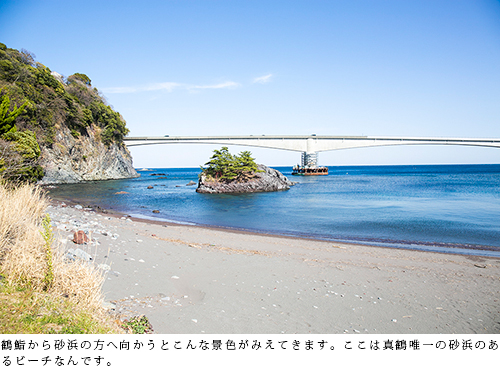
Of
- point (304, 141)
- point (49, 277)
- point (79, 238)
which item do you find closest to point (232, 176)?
point (79, 238)

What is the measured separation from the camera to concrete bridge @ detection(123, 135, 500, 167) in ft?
262

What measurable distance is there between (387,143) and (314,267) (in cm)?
8765

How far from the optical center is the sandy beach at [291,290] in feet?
15.2

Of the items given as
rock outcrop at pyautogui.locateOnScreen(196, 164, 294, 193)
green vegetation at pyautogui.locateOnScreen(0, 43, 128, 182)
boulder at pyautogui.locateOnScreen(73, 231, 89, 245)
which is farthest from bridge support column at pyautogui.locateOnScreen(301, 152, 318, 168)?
boulder at pyautogui.locateOnScreen(73, 231, 89, 245)

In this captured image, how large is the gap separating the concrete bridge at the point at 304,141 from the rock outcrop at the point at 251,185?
1511 inches

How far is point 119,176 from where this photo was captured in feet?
223

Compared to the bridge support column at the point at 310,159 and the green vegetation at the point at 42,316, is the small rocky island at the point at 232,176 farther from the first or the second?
the bridge support column at the point at 310,159

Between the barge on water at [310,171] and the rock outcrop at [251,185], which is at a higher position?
the barge on water at [310,171]

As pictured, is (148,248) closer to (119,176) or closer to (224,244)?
(224,244)

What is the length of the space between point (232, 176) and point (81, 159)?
32.2 metres

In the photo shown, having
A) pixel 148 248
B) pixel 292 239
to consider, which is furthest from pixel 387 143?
pixel 148 248

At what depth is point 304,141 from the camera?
84.8 m

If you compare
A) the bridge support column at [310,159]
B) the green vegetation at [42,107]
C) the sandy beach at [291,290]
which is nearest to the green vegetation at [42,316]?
the sandy beach at [291,290]
